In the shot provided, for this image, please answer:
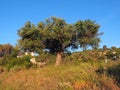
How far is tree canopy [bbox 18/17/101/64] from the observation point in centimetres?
3316

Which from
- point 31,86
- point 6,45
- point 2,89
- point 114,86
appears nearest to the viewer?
point 114,86

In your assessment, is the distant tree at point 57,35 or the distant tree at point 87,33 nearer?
the distant tree at point 57,35

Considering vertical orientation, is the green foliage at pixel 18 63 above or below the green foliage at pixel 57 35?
below

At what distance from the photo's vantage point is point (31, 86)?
7.56 meters

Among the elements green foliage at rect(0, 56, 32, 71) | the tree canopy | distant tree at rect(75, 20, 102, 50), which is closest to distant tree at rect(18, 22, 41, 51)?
the tree canopy

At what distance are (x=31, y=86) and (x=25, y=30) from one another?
28351mm

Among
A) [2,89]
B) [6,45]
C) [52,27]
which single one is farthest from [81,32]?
[6,45]

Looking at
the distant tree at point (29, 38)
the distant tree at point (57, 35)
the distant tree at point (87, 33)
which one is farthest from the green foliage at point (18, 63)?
the distant tree at point (87, 33)

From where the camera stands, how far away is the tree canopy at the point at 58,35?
3316 cm

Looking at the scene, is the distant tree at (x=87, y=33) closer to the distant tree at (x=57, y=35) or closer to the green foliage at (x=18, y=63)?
the distant tree at (x=57, y=35)

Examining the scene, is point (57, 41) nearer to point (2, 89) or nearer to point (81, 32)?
point (81, 32)

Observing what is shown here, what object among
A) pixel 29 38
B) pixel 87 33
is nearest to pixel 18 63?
pixel 29 38

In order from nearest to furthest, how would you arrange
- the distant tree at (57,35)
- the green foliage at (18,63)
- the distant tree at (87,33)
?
the green foliage at (18,63) < the distant tree at (57,35) < the distant tree at (87,33)

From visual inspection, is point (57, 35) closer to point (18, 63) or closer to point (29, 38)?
point (29, 38)
